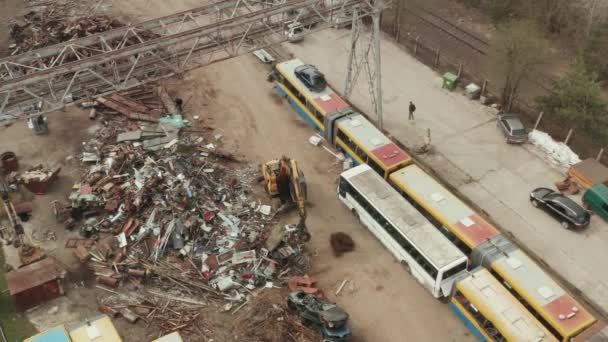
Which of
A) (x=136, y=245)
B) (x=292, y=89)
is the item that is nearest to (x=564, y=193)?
(x=292, y=89)

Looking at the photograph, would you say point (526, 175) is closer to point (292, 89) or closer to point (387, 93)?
point (387, 93)

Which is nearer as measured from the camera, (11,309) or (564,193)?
(11,309)

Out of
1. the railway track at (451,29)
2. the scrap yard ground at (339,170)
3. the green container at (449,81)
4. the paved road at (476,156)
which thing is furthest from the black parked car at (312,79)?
the railway track at (451,29)

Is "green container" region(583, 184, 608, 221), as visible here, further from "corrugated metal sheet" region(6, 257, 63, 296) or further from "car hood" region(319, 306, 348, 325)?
"corrugated metal sheet" region(6, 257, 63, 296)

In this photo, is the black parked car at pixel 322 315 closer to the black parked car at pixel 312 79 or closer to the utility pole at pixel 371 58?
the utility pole at pixel 371 58

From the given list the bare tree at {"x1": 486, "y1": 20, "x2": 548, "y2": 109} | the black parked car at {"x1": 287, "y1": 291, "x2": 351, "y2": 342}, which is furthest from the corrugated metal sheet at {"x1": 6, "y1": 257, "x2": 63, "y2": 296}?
the bare tree at {"x1": 486, "y1": 20, "x2": 548, "y2": 109}
